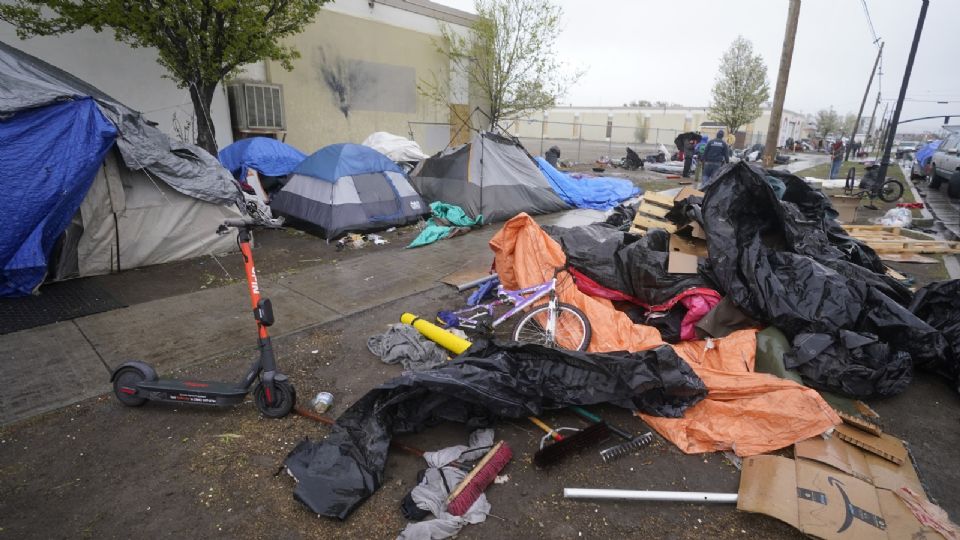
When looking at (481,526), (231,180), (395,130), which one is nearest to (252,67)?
(395,130)

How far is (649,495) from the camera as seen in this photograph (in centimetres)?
263

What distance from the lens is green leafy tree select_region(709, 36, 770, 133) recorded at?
2708 cm

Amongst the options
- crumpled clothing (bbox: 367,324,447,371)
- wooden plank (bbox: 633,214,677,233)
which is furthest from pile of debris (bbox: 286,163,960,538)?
wooden plank (bbox: 633,214,677,233)

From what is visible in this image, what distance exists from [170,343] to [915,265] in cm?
976

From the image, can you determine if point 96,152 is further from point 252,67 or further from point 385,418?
point 252,67

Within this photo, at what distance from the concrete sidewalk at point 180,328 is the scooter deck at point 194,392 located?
2.35 feet

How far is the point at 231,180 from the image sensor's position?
7023mm

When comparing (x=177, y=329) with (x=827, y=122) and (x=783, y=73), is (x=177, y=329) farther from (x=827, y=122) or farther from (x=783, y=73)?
(x=827, y=122)

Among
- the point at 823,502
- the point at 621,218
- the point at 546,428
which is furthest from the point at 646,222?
the point at 823,502

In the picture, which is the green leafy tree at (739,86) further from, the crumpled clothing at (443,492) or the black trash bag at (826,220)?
the crumpled clothing at (443,492)

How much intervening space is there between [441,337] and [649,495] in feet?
7.09

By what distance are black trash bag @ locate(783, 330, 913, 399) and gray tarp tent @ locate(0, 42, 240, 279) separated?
23.7 ft

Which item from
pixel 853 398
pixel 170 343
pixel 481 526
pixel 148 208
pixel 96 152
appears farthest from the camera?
pixel 148 208

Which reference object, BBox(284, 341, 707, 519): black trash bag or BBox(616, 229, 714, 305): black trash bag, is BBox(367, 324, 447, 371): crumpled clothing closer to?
BBox(284, 341, 707, 519): black trash bag
